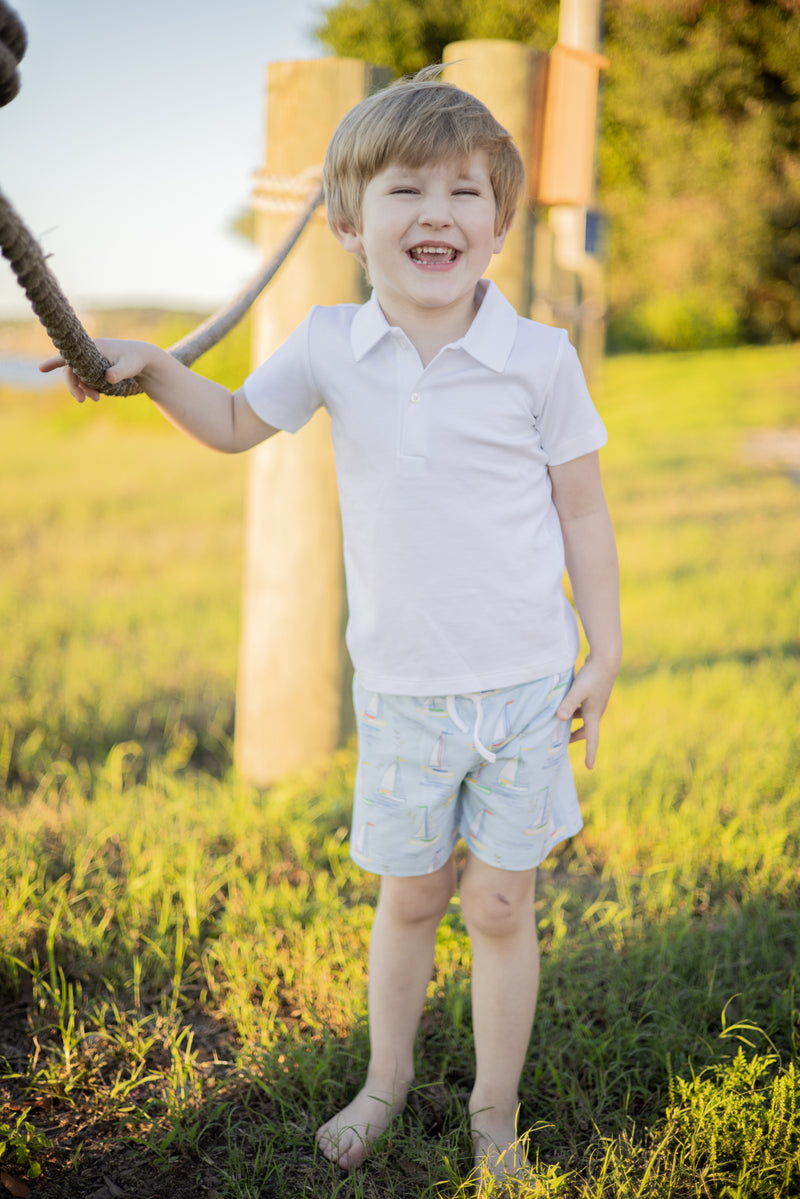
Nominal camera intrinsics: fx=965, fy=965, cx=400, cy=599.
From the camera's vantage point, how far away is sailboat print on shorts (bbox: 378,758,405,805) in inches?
57.2

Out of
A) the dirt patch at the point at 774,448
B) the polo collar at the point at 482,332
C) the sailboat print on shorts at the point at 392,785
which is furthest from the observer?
the dirt patch at the point at 774,448

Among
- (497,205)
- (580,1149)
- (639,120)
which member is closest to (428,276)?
(497,205)

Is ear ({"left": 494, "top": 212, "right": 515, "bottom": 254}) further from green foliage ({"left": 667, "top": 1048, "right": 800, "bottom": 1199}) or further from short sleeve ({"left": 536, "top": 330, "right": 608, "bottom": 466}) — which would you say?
green foliage ({"left": 667, "top": 1048, "right": 800, "bottom": 1199})

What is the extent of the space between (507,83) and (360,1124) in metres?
2.46

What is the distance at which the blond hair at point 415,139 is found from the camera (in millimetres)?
1289

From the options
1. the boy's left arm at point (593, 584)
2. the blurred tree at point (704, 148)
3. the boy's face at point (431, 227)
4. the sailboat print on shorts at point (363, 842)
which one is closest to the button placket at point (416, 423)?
the boy's face at point (431, 227)

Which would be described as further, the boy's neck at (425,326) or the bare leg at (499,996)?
the bare leg at (499,996)

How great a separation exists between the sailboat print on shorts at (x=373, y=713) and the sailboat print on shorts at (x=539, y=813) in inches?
10.1

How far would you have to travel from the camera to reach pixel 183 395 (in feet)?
4.52

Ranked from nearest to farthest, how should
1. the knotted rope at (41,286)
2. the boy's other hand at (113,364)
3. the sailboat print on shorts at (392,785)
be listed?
1. the knotted rope at (41,286)
2. the boy's other hand at (113,364)
3. the sailboat print on shorts at (392,785)

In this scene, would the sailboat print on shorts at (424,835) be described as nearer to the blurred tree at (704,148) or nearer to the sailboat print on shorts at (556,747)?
the sailboat print on shorts at (556,747)

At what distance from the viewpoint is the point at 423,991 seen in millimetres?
1604

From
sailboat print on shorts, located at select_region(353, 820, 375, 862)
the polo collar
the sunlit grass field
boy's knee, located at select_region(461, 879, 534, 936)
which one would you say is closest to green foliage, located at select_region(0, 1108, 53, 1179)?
the sunlit grass field

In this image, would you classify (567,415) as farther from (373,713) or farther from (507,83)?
(507,83)
